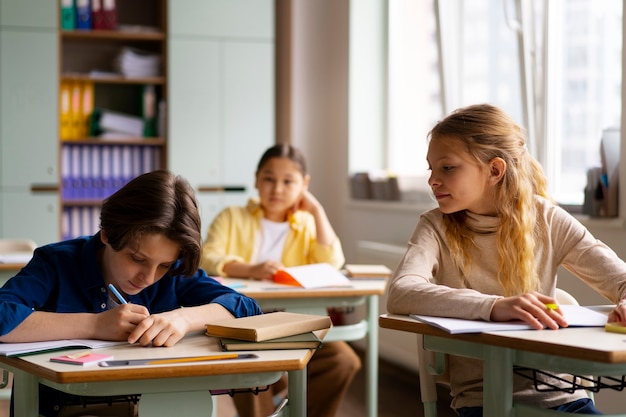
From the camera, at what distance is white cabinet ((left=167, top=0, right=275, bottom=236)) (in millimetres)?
5406

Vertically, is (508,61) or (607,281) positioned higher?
(508,61)

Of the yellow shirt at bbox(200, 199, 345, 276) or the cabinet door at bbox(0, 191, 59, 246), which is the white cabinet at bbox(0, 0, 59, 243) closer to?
the cabinet door at bbox(0, 191, 59, 246)

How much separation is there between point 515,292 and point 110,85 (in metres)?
4.17

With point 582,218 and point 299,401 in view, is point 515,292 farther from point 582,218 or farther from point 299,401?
point 582,218

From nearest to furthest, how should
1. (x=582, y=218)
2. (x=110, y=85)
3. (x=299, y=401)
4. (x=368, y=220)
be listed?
(x=299, y=401) → (x=582, y=218) → (x=368, y=220) → (x=110, y=85)

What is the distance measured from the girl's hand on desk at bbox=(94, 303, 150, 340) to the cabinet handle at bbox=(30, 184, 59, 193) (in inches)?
145

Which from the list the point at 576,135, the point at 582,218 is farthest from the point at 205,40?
the point at 582,218

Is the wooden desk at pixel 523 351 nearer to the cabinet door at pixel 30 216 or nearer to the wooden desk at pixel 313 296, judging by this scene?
the wooden desk at pixel 313 296

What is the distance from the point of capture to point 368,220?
5254mm

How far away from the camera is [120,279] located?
6.34ft

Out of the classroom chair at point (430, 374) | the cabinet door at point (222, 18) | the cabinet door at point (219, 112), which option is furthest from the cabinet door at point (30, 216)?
the classroom chair at point (430, 374)

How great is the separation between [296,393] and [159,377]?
0.42 m

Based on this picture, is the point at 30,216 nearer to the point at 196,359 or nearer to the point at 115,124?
the point at 115,124

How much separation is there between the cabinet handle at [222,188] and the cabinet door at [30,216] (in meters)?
0.91
